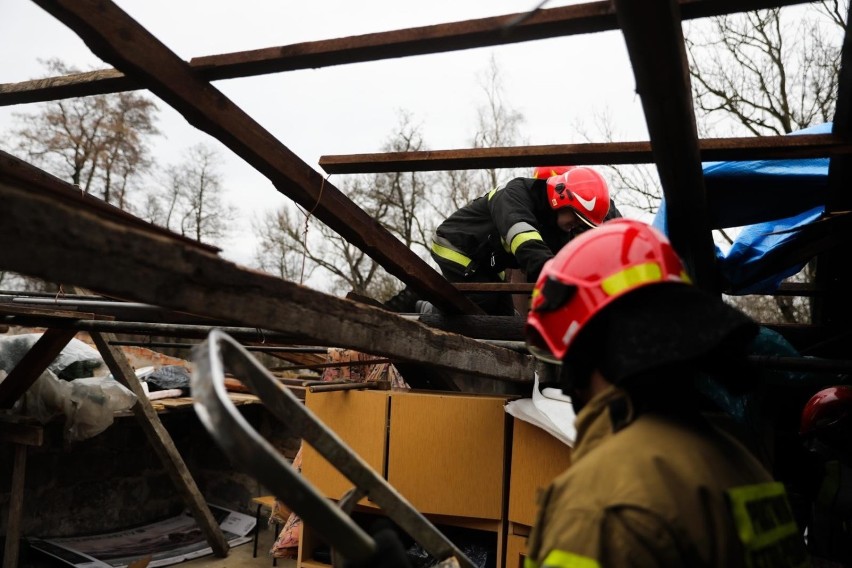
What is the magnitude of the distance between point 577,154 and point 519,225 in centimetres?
140

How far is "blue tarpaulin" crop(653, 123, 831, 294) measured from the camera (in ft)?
10.0

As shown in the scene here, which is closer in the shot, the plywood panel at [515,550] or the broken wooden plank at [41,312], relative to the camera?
the plywood panel at [515,550]

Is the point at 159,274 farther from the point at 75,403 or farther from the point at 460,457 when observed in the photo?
the point at 75,403

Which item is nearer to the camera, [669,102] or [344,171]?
[669,102]

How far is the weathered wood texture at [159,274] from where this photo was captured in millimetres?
1081

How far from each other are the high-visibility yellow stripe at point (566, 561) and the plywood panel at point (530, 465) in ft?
7.84

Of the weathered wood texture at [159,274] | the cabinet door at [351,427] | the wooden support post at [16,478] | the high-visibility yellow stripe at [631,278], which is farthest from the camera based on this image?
the wooden support post at [16,478]

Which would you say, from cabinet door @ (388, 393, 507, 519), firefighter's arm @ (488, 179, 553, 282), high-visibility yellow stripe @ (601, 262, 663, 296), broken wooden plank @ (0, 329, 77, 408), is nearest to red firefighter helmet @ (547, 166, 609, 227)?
firefighter's arm @ (488, 179, 553, 282)

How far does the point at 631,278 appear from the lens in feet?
4.91

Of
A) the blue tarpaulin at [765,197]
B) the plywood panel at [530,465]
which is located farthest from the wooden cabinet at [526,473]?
the blue tarpaulin at [765,197]

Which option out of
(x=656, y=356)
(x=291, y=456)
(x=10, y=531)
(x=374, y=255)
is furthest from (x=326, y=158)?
(x=291, y=456)

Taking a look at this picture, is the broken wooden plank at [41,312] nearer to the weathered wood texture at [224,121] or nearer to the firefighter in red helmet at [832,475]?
the weathered wood texture at [224,121]

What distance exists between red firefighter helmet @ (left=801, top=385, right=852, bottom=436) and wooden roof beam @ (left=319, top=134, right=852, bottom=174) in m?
2.83

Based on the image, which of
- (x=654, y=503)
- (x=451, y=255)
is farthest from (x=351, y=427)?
(x=654, y=503)
